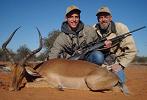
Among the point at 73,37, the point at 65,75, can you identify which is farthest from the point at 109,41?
the point at 65,75

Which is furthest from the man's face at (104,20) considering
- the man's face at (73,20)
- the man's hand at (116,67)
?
the man's hand at (116,67)

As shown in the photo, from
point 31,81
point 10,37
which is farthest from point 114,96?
point 10,37

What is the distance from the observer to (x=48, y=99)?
6.12 meters

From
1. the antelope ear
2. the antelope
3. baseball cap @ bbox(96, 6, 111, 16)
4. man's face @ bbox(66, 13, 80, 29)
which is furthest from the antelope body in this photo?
baseball cap @ bbox(96, 6, 111, 16)

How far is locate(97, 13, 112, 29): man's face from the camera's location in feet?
28.7

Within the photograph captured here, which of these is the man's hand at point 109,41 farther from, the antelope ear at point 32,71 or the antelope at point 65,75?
the antelope ear at point 32,71

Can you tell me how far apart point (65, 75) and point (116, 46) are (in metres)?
2.14

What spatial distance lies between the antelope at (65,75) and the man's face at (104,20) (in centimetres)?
153

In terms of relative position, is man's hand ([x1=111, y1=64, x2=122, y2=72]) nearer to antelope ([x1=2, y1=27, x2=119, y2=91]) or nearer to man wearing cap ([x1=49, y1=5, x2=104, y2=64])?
man wearing cap ([x1=49, y1=5, x2=104, y2=64])

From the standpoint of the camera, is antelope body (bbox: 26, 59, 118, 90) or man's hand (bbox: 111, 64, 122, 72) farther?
man's hand (bbox: 111, 64, 122, 72)

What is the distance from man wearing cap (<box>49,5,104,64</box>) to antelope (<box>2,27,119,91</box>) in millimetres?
894

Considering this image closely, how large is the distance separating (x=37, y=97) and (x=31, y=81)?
184 centimetres

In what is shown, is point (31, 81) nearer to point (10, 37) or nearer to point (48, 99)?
point (10, 37)

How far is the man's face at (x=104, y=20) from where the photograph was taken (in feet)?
28.7
